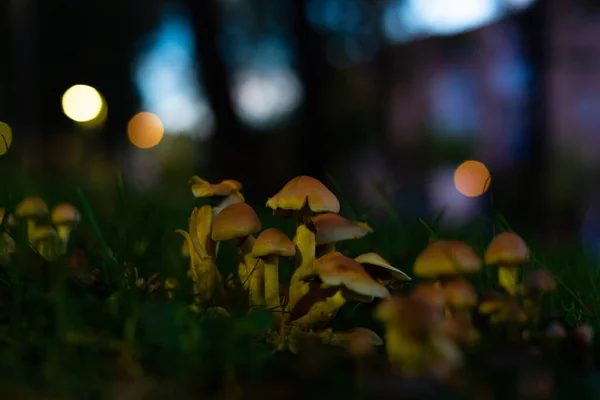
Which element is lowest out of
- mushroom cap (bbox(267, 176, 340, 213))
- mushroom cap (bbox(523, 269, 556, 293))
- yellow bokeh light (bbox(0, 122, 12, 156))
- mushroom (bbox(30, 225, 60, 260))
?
mushroom cap (bbox(523, 269, 556, 293))

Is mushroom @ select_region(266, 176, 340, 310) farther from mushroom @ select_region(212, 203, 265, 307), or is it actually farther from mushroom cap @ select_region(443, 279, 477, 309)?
mushroom cap @ select_region(443, 279, 477, 309)

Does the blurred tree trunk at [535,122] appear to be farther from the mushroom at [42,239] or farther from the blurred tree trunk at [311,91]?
the mushroom at [42,239]

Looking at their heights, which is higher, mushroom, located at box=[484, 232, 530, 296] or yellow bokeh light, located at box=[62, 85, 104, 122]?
yellow bokeh light, located at box=[62, 85, 104, 122]

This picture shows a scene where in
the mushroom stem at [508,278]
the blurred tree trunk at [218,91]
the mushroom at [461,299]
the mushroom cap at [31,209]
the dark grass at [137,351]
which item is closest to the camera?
the dark grass at [137,351]

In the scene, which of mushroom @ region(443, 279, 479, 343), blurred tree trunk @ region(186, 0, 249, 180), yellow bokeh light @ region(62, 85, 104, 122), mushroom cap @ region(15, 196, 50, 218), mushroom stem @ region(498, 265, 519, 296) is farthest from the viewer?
yellow bokeh light @ region(62, 85, 104, 122)

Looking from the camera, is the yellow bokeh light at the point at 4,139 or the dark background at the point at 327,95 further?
the dark background at the point at 327,95

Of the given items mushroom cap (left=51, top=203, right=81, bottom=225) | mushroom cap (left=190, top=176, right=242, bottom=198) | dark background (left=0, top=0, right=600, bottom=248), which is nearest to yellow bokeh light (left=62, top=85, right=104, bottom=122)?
dark background (left=0, top=0, right=600, bottom=248)

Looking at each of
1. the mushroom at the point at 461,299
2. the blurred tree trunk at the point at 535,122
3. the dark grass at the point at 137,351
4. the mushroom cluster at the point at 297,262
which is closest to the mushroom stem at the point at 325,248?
the mushroom cluster at the point at 297,262

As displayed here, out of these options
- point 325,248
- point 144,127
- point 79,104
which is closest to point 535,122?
point 79,104
